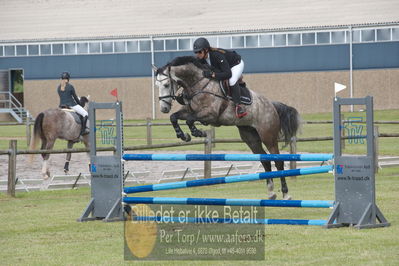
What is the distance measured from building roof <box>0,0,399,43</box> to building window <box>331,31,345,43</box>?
441 mm

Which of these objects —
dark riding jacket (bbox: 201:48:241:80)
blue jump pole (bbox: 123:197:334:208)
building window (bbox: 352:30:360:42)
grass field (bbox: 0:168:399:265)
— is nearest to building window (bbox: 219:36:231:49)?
building window (bbox: 352:30:360:42)

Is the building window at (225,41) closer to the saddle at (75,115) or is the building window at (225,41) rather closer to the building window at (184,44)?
the building window at (184,44)

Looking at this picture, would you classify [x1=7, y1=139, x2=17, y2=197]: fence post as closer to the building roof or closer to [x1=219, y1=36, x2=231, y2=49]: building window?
the building roof

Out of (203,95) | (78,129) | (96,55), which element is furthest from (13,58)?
(203,95)

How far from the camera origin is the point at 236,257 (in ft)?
25.8

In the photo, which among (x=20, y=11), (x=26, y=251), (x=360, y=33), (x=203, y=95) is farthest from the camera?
(x=20, y=11)

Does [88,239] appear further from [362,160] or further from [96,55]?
[96,55]

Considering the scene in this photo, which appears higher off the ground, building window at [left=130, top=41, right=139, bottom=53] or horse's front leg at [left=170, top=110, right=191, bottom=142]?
building window at [left=130, top=41, right=139, bottom=53]

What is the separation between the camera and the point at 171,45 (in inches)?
1796

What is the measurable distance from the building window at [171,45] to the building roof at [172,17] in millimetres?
400

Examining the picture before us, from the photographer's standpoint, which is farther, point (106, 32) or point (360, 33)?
point (106, 32)

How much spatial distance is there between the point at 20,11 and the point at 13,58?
5.37m

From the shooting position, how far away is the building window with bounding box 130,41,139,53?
1841 inches

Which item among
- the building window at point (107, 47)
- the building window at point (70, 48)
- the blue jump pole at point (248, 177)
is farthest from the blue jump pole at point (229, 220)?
the building window at point (70, 48)
